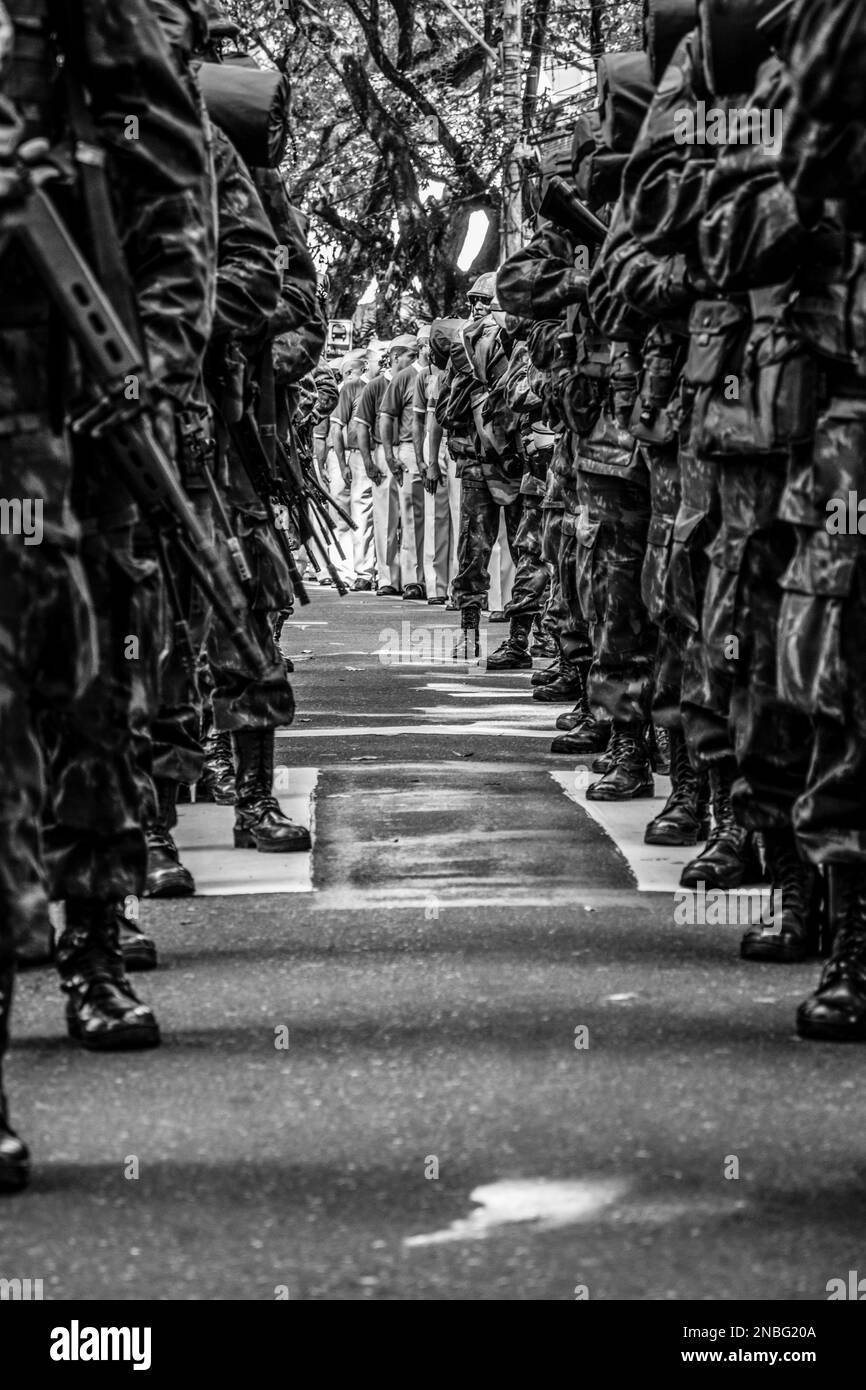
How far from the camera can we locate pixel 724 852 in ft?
24.8

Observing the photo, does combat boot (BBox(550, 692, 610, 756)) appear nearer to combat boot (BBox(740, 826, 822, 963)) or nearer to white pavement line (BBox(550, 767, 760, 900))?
white pavement line (BBox(550, 767, 760, 900))

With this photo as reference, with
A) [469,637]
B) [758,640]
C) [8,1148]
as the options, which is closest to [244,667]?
[758,640]

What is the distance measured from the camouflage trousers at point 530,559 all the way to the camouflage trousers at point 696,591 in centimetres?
794

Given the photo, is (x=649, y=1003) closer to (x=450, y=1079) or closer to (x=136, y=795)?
(x=450, y=1079)

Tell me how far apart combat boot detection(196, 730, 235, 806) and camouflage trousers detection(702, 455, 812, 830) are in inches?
135

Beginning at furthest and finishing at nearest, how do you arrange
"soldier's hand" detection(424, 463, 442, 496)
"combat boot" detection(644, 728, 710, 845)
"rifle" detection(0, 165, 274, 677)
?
"soldier's hand" detection(424, 463, 442, 496), "combat boot" detection(644, 728, 710, 845), "rifle" detection(0, 165, 274, 677)

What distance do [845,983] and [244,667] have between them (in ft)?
10.2

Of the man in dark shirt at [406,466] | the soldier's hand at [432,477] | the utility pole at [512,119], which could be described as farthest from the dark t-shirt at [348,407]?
the soldier's hand at [432,477]

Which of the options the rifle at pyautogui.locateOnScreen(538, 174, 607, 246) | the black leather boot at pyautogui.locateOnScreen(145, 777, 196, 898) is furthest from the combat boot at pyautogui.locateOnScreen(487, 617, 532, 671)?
the black leather boot at pyautogui.locateOnScreen(145, 777, 196, 898)

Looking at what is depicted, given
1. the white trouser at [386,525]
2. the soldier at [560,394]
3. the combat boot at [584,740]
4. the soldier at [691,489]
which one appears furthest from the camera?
the white trouser at [386,525]

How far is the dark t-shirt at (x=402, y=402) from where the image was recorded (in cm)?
2447

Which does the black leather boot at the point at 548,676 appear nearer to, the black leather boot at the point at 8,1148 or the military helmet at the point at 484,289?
the military helmet at the point at 484,289

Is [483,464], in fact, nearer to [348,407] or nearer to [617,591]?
[617,591]

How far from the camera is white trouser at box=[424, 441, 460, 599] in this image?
2377cm
